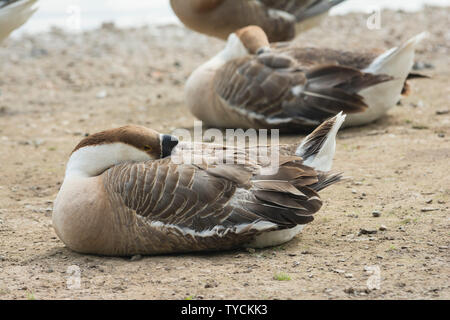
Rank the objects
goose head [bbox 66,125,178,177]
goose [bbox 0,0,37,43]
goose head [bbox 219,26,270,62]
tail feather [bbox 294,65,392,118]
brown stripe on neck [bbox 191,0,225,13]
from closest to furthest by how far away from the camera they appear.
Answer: goose head [bbox 66,125,178,177]
tail feather [bbox 294,65,392,118]
goose head [bbox 219,26,270,62]
goose [bbox 0,0,37,43]
brown stripe on neck [bbox 191,0,225,13]

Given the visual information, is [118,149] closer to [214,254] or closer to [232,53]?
[214,254]

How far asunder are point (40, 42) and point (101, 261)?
1006 cm

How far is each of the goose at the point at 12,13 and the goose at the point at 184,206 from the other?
579 cm

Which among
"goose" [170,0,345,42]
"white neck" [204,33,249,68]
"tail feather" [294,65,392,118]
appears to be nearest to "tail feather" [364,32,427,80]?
"tail feather" [294,65,392,118]

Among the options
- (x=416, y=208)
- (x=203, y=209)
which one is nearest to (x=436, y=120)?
(x=416, y=208)

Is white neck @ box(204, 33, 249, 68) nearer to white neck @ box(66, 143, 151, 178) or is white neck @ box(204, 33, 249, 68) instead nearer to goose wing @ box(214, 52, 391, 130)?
goose wing @ box(214, 52, 391, 130)

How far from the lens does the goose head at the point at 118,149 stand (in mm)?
5012

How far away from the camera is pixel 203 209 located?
15.4 ft

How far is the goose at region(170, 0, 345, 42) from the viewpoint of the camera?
10.1m

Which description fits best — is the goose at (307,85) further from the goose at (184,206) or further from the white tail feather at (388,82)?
the goose at (184,206)

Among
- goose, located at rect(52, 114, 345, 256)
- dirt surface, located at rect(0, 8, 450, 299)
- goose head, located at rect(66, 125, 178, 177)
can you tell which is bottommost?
dirt surface, located at rect(0, 8, 450, 299)

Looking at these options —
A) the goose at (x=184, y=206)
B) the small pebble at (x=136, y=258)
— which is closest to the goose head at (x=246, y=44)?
the goose at (x=184, y=206)

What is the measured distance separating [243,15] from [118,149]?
5599 millimetres

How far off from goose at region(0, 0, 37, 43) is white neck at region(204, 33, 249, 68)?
117 inches
